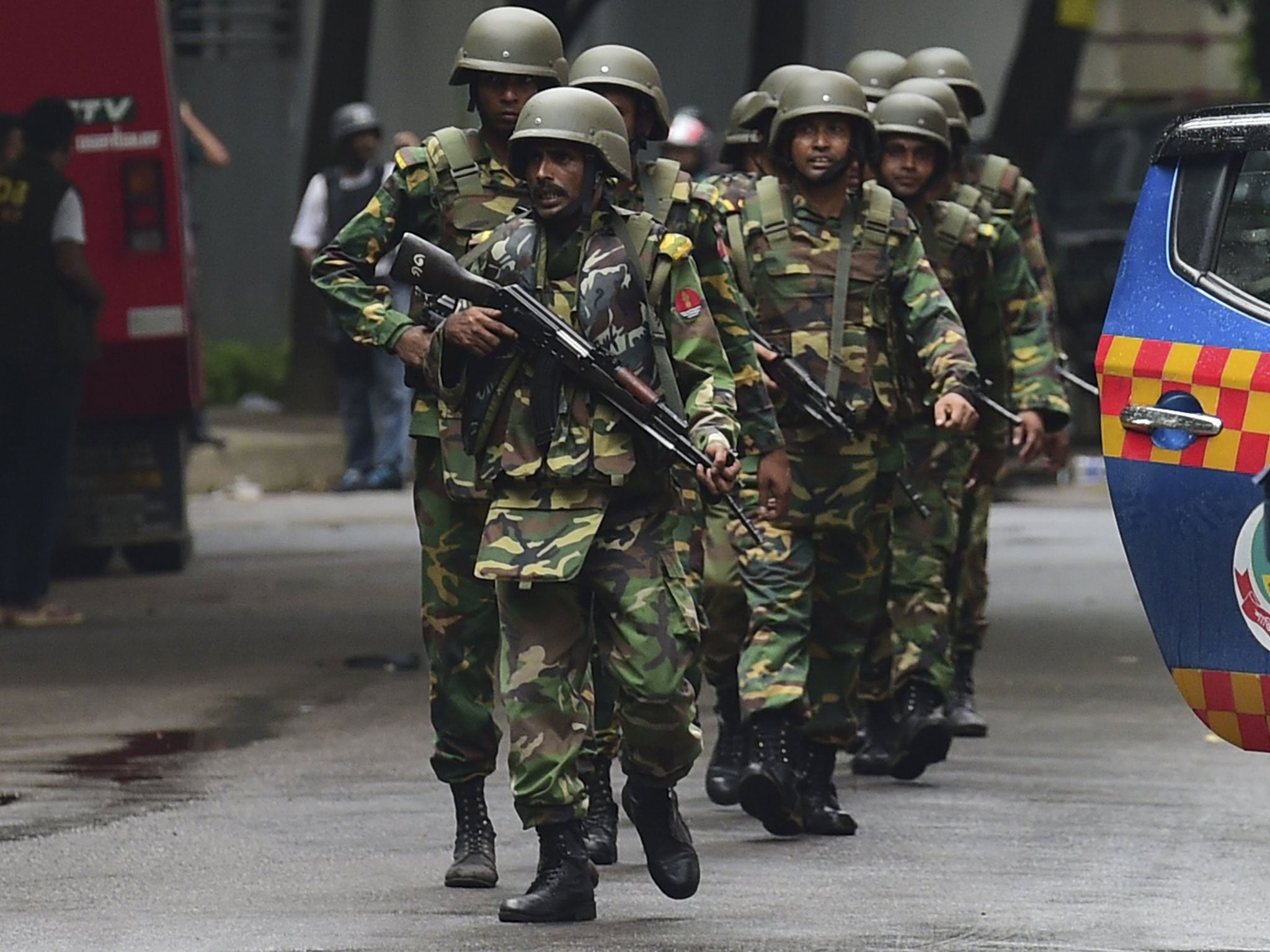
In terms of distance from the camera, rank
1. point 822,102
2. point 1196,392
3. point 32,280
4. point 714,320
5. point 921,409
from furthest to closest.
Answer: point 32,280 → point 921,409 → point 822,102 → point 714,320 → point 1196,392

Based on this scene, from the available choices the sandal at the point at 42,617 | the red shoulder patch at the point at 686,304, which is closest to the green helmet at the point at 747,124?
the red shoulder patch at the point at 686,304

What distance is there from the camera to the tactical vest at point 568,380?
6.63 metres

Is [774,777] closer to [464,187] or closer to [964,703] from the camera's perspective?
[464,187]

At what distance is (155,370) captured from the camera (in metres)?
13.7

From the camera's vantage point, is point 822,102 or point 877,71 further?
point 877,71

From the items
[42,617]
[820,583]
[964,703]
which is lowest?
[42,617]

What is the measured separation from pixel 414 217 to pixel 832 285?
129 cm

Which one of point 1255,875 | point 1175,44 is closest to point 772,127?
point 1255,875

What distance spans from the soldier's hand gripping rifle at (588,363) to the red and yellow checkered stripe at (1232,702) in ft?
3.44

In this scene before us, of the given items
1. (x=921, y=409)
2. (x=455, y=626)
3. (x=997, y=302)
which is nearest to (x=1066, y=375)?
(x=997, y=302)

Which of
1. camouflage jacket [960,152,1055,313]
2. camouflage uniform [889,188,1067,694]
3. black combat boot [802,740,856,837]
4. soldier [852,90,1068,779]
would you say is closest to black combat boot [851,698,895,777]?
soldier [852,90,1068,779]

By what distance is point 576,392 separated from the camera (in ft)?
21.8

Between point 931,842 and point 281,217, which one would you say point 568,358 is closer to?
point 931,842

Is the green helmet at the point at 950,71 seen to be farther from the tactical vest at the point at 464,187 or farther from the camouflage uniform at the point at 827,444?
the tactical vest at the point at 464,187
